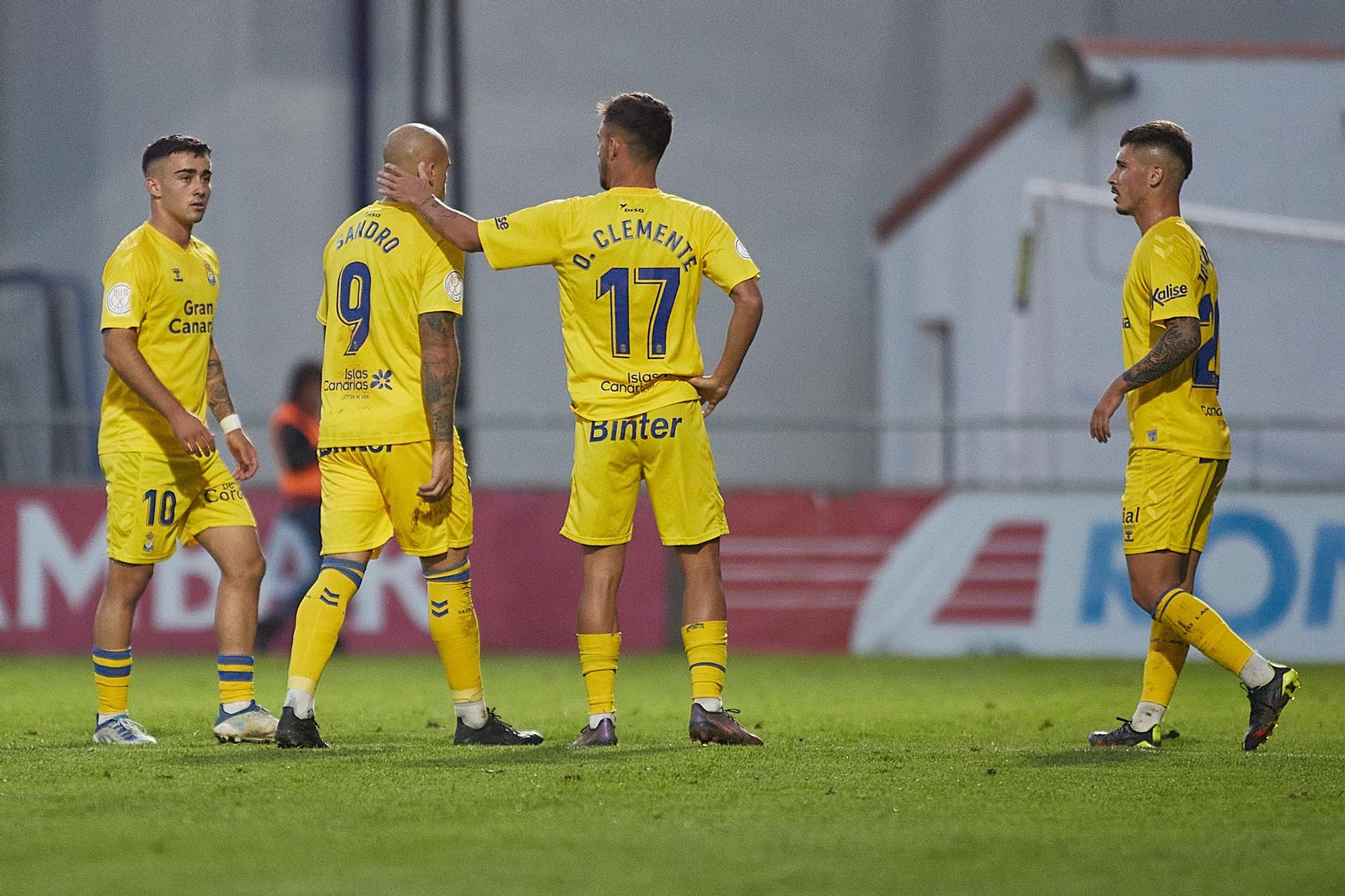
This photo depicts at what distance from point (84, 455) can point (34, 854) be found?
14.5 m

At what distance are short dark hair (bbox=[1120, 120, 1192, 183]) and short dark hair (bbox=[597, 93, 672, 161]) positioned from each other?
1.61m

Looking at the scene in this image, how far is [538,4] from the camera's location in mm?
19750

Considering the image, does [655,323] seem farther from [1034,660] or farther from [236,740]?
[1034,660]

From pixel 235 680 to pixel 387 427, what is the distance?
3.65ft

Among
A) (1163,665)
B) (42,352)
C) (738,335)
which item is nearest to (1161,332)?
(1163,665)

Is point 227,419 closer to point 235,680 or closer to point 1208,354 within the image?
point 235,680

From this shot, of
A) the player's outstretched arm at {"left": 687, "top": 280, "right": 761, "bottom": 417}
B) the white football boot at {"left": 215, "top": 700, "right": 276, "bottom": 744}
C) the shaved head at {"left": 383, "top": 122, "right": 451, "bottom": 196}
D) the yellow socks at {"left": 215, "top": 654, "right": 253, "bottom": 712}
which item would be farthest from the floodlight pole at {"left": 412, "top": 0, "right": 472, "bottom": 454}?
the player's outstretched arm at {"left": 687, "top": 280, "right": 761, "bottom": 417}

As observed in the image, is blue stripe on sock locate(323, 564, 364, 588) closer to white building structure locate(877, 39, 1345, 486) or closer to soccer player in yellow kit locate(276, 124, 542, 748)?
soccer player in yellow kit locate(276, 124, 542, 748)

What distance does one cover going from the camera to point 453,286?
19.4 feet

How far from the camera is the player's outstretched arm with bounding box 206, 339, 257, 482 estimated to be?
6363 millimetres

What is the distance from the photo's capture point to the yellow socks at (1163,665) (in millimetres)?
6309

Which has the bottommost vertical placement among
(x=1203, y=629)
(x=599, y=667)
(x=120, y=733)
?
(x=120, y=733)

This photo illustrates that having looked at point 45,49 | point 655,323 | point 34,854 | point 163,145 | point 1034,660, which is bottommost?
point 1034,660

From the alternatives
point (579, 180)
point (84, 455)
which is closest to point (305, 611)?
point (84, 455)
